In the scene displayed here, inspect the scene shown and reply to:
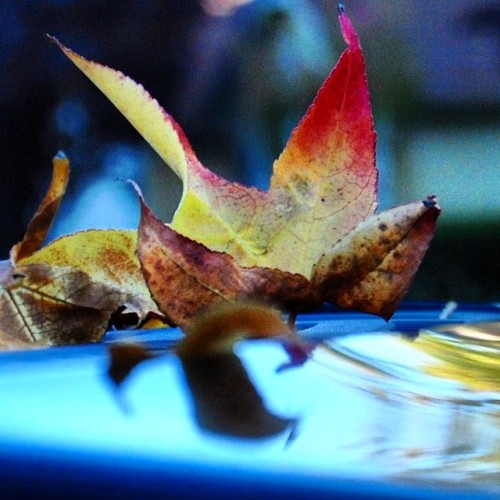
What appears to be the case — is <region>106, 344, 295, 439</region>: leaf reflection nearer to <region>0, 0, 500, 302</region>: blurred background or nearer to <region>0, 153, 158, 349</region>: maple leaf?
<region>0, 153, 158, 349</region>: maple leaf

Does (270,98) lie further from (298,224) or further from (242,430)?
(242,430)

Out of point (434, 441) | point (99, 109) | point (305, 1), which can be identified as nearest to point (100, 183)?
point (99, 109)

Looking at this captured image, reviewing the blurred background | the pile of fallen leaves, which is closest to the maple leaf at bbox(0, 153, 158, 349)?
the pile of fallen leaves

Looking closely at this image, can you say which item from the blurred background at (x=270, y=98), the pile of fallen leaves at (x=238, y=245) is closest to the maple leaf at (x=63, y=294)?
the pile of fallen leaves at (x=238, y=245)

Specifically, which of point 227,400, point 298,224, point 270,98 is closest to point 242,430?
point 227,400

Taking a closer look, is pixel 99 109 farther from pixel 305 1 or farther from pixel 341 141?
pixel 341 141

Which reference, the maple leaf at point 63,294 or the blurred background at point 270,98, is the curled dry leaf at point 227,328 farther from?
Answer: the blurred background at point 270,98

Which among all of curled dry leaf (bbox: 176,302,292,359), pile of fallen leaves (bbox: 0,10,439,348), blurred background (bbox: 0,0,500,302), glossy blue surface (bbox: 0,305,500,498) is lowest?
glossy blue surface (bbox: 0,305,500,498)
